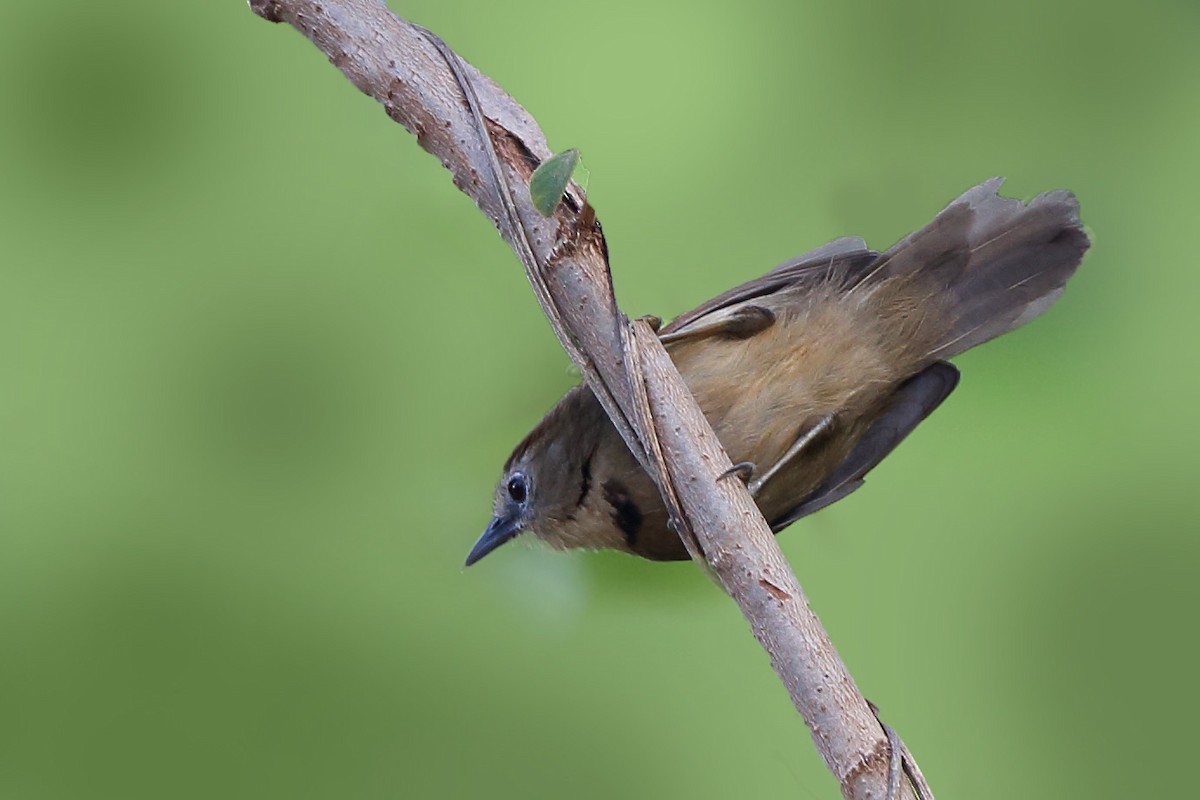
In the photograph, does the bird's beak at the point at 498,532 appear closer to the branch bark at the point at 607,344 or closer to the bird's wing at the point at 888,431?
the bird's wing at the point at 888,431

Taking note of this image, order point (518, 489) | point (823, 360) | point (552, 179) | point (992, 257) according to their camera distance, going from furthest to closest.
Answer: point (518, 489) → point (823, 360) → point (992, 257) → point (552, 179)

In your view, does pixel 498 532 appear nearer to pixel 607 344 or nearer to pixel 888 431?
pixel 888 431

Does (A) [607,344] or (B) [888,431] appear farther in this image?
(B) [888,431]

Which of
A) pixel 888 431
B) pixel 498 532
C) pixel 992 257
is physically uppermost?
pixel 992 257

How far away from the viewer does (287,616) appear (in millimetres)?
1263

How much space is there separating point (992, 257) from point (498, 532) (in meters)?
0.61

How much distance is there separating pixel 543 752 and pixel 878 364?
1.74 feet

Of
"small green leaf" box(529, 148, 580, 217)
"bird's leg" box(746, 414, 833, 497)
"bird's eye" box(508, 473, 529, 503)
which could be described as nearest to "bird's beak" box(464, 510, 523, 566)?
"bird's eye" box(508, 473, 529, 503)

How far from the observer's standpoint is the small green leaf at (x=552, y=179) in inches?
32.5

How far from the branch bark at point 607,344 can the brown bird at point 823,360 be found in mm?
335

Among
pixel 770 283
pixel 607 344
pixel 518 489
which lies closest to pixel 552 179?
pixel 607 344

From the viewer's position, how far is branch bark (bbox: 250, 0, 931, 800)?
0.82m

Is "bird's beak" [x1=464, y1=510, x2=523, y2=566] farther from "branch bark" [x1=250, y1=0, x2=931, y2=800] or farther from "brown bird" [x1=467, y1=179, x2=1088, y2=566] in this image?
"branch bark" [x1=250, y1=0, x2=931, y2=800]

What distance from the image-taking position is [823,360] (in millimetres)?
1288
